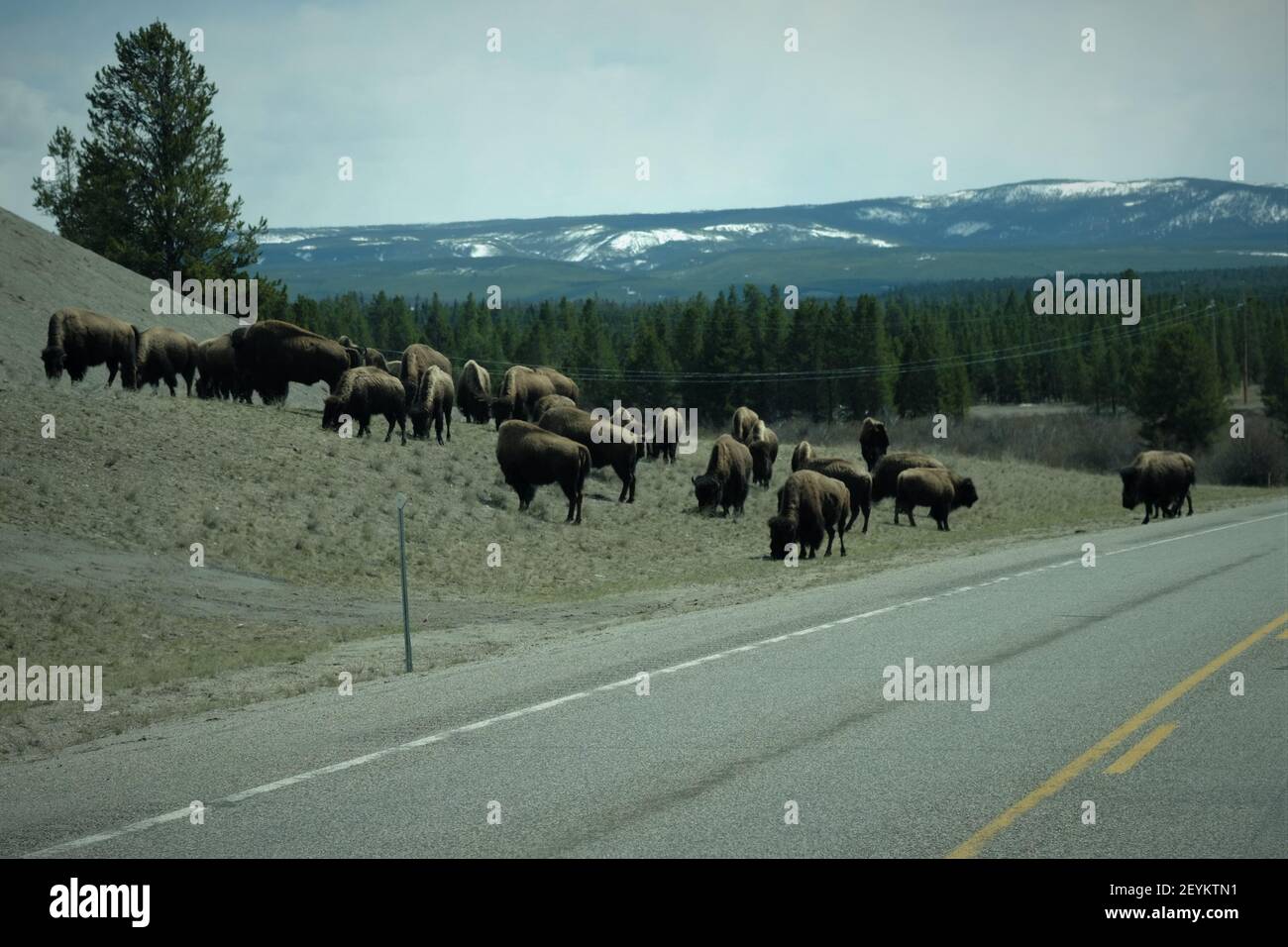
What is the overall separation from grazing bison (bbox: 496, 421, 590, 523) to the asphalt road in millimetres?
16933

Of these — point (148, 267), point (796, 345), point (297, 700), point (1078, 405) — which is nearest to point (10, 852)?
point (297, 700)

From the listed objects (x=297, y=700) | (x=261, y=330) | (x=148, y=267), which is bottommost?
(x=297, y=700)

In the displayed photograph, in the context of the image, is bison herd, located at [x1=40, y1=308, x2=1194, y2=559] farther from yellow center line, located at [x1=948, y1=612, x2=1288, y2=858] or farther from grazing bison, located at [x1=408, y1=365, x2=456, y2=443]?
yellow center line, located at [x1=948, y1=612, x2=1288, y2=858]

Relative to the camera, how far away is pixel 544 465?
105 feet

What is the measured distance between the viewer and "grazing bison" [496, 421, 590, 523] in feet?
105

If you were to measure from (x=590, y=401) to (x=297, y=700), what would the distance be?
381ft

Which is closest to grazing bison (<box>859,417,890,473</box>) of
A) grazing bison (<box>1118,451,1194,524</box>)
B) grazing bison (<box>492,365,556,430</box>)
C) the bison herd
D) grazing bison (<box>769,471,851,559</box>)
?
the bison herd

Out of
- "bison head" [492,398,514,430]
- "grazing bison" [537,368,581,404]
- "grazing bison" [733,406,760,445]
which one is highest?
"grazing bison" [537,368,581,404]

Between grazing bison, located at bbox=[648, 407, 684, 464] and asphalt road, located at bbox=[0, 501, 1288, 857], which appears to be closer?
asphalt road, located at bbox=[0, 501, 1288, 857]

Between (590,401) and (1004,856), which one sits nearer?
(1004,856)

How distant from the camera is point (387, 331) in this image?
164m

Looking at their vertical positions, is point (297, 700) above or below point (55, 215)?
below

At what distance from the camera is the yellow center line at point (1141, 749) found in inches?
328
